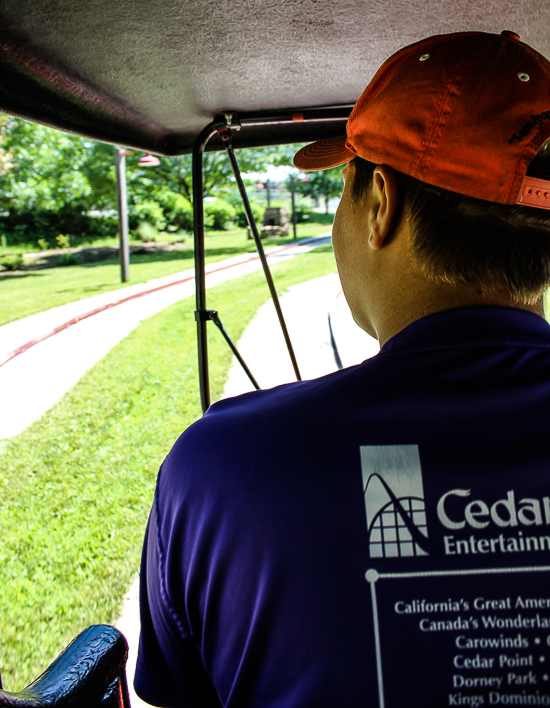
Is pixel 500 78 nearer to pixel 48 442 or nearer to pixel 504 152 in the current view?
pixel 504 152

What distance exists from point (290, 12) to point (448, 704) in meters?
1.43

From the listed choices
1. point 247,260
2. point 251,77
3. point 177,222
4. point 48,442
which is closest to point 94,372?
point 48,442

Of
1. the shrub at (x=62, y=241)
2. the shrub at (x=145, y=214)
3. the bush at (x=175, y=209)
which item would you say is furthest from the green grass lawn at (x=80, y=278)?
the shrub at (x=62, y=241)

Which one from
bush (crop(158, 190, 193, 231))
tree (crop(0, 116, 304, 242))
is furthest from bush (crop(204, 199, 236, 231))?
tree (crop(0, 116, 304, 242))

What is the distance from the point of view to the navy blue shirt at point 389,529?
28.4 inches

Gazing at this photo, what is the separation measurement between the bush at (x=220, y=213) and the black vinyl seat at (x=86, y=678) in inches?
1134

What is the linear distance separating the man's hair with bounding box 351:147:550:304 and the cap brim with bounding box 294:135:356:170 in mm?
572

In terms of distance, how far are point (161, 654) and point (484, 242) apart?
87cm

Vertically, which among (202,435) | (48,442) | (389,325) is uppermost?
(389,325)

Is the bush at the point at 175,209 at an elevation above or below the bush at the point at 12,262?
above

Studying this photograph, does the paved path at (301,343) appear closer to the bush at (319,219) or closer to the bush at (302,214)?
the bush at (302,214)

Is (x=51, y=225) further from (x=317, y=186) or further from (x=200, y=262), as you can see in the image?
(x=200, y=262)

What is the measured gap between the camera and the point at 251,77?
196cm

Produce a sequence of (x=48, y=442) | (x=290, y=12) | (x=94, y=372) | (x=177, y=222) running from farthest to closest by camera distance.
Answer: (x=177, y=222), (x=94, y=372), (x=48, y=442), (x=290, y=12)
